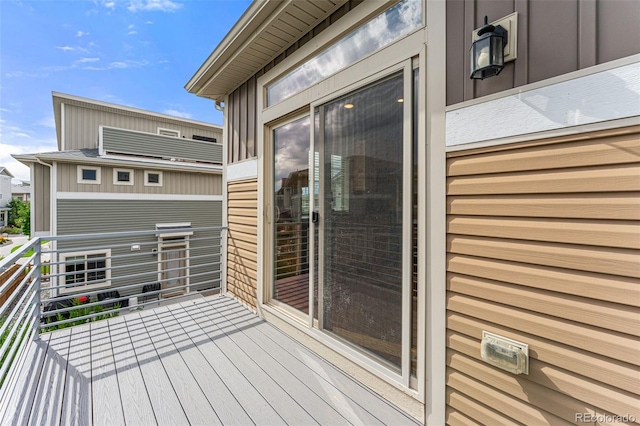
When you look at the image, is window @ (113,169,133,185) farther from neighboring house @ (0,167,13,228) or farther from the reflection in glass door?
neighboring house @ (0,167,13,228)

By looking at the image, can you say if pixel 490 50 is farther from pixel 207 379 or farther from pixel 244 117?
pixel 244 117

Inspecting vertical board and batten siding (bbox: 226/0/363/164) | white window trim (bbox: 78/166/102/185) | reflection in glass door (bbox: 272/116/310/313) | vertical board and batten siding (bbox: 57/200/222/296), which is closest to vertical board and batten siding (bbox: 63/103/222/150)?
white window trim (bbox: 78/166/102/185)

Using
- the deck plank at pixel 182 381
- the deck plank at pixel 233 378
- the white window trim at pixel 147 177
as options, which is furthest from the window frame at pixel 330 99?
the white window trim at pixel 147 177

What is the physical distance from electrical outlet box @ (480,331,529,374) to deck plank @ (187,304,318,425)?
3.34 feet

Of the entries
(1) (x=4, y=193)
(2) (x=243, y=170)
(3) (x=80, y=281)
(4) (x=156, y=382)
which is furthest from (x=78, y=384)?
(1) (x=4, y=193)

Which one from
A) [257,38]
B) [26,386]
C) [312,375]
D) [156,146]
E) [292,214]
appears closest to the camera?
[26,386]

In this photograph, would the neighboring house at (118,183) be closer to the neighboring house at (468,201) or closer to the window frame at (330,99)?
the window frame at (330,99)

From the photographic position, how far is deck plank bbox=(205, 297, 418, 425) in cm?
159

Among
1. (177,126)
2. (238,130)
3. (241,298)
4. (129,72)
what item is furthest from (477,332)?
(129,72)

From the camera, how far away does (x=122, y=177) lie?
7.71m

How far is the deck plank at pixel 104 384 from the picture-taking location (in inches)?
61.1

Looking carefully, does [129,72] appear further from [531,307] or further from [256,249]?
[531,307]

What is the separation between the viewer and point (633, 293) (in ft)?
3.14

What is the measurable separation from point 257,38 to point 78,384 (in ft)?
9.99
